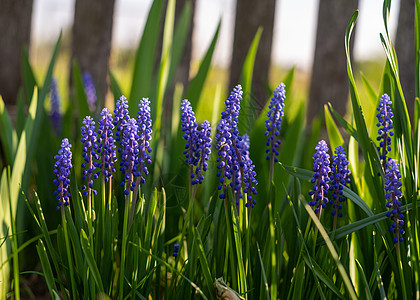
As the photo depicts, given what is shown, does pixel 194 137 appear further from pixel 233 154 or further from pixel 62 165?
pixel 62 165

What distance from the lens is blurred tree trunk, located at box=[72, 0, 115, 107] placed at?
3.16m

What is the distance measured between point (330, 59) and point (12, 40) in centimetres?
191

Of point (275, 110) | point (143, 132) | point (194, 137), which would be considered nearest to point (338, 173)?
point (275, 110)

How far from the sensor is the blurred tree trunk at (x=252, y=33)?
3477mm

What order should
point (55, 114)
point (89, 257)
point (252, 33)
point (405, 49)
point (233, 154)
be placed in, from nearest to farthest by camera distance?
point (89, 257), point (233, 154), point (405, 49), point (55, 114), point (252, 33)

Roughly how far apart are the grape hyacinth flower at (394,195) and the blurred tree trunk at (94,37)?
7.72 ft

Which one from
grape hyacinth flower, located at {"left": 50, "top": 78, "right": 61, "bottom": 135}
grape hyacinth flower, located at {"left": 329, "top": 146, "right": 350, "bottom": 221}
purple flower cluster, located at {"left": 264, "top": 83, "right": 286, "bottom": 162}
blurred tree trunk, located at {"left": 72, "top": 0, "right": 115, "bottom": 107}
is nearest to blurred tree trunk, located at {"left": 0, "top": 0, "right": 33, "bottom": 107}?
blurred tree trunk, located at {"left": 72, "top": 0, "right": 115, "bottom": 107}

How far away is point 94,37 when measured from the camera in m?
3.25

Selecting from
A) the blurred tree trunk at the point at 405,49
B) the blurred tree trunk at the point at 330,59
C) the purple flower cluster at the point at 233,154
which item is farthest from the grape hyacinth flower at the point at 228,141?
the blurred tree trunk at the point at 330,59

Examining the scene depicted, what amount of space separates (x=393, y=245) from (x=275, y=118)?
0.38 metres

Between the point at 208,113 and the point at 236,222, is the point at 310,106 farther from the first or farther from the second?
the point at 236,222

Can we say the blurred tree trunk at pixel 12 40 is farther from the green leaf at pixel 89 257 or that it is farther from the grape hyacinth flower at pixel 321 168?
the grape hyacinth flower at pixel 321 168

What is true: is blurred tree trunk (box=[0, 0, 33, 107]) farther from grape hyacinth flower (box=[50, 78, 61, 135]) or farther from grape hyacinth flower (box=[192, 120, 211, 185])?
grape hyacinth flower (box=[192, 120, 211, 185])

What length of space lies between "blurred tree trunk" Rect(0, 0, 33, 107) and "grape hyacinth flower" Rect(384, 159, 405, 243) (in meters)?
2.47
